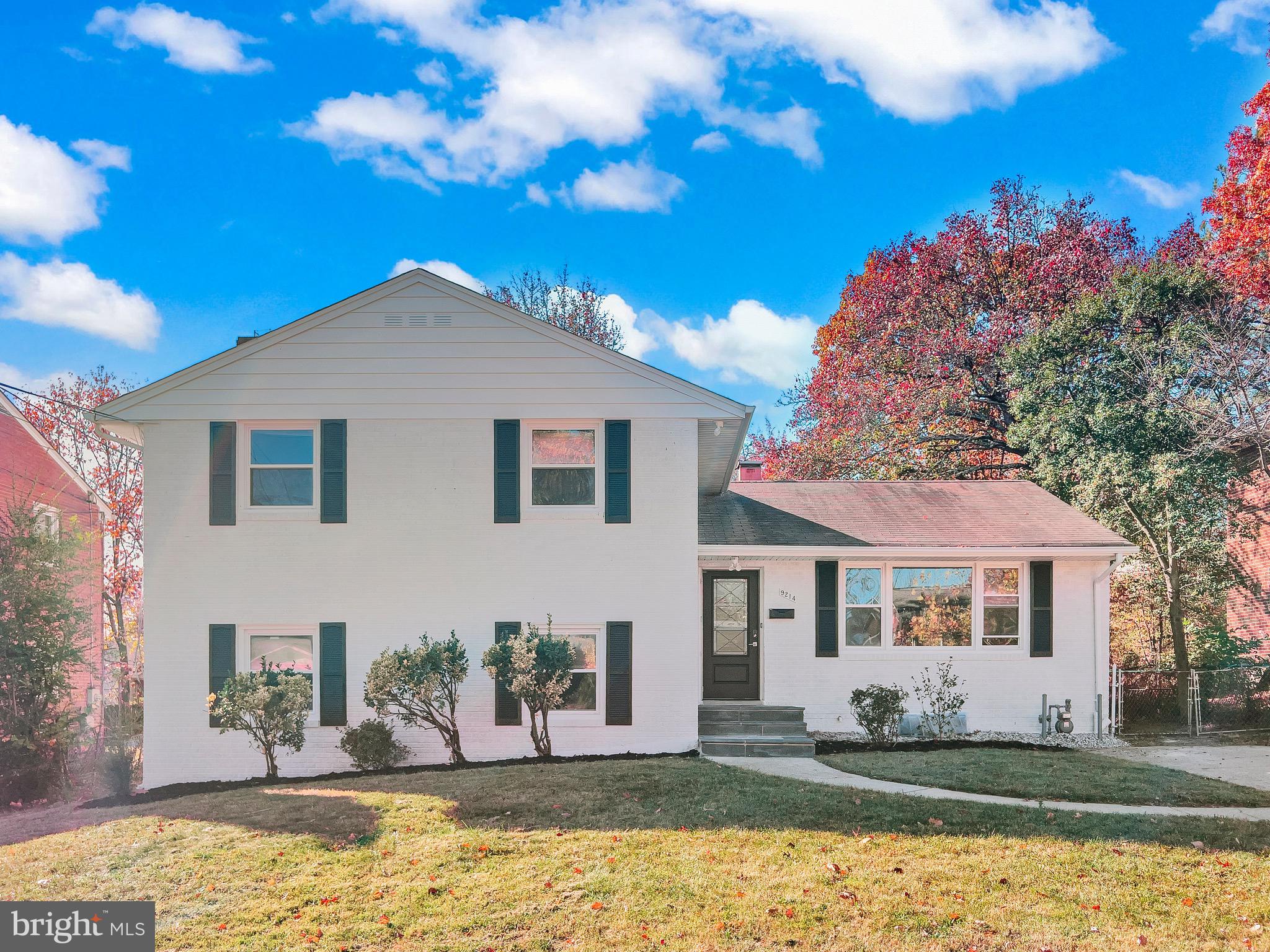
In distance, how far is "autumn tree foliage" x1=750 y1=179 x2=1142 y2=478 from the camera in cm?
2294

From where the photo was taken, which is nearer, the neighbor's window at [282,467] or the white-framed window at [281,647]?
the white-framed window at [281,647]

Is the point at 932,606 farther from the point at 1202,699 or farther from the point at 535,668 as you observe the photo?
the point at 535,668

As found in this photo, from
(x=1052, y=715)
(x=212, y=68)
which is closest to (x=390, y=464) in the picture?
(x=212, y=68)

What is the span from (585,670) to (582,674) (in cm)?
7

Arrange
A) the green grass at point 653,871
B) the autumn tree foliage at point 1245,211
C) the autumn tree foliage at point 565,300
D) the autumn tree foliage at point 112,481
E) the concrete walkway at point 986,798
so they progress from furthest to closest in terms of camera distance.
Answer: the autumn tree foliage at point 565,300
the autumn tree foliage at point 112,481
the autumn tree foliage at point 1245,211
the concrete walkway at point 986,798
the green grass at point 653,871

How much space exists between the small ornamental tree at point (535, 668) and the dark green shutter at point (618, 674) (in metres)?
0.59

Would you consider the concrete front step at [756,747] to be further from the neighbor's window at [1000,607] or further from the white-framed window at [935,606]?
the neighbor's window at [1000,607]

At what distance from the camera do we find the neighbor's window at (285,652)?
11.5 metres

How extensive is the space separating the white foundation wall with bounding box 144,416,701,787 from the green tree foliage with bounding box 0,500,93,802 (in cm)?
144

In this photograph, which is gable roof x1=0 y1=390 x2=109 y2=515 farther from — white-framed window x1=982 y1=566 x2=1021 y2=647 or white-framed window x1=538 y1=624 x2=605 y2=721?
white-framed window x1=982 y1=566 x2=1021 y2=647

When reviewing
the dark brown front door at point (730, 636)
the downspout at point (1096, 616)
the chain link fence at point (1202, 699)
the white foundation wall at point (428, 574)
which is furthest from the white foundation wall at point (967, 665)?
the chain link fence at point (1202, 699)

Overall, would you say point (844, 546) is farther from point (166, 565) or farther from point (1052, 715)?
point (166, 565)

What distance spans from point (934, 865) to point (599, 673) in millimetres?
5652

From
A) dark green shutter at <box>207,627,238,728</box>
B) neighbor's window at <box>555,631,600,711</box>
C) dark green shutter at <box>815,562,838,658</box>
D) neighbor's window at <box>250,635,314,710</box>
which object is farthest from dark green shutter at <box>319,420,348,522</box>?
dark green shutter at <box>815,562,838,658</box>
